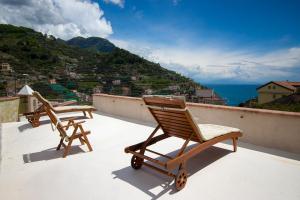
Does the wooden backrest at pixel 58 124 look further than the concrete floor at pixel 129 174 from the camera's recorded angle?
Yes

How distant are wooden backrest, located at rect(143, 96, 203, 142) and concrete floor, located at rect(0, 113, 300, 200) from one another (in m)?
0.58

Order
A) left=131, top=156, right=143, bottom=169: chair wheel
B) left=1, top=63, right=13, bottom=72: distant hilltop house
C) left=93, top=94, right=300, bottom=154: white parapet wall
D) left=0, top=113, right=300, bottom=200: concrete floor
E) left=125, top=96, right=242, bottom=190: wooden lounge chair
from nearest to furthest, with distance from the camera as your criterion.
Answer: left=0, top=113, right=300, bottom=200: concrete floor < left=125, top=96, right=242, bottom=190: wooden lounge chair < left=131, top=156, right=143, bottom=169: chair wheel < left=93, top=94, right=300, bottom=154: white parapet wall < left=1, top=63, right=13, bottom=72: distant hilltop house

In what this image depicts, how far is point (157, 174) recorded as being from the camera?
308cm

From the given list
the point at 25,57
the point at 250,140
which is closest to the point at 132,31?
the point at 25,57

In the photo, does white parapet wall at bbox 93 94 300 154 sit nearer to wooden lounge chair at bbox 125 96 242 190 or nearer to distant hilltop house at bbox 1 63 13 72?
wooden lounge chair at bbox 125 96 242 190

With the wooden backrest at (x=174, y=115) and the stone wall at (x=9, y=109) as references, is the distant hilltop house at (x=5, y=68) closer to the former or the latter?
the stone wall at (x=9, y=109)

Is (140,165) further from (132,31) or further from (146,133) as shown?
(132,31)

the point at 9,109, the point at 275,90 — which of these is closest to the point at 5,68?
the point at 9,109

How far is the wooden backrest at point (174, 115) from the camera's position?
9.00 ft

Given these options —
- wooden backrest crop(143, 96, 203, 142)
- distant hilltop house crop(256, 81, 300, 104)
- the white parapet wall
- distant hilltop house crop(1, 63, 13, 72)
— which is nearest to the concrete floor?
the white parapet wall

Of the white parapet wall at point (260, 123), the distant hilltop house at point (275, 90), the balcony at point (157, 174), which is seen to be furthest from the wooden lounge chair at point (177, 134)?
the distant hilltop house at point (275, 90)

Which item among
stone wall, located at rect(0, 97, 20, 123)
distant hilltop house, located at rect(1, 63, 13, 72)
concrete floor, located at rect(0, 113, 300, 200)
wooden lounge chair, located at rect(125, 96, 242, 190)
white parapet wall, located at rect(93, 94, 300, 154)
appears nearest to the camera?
concrete floor, located at rect(0, 113, 300, 200)

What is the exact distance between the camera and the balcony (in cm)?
260

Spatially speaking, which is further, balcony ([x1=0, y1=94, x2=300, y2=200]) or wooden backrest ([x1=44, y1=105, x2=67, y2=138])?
wooden backrest ([x1=44, y1=105, x2=67, y2=138])
